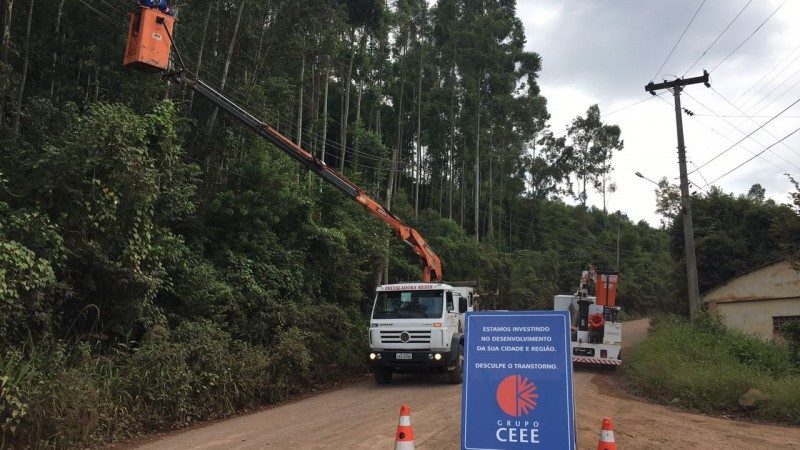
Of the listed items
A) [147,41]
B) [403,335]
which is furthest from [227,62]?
[403,335]

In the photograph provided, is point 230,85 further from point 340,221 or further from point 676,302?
point 676,302

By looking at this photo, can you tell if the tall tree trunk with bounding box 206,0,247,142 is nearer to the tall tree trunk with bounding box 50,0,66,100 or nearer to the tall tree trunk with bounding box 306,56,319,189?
the tall tree trunk with bounding box 50,0,66,100

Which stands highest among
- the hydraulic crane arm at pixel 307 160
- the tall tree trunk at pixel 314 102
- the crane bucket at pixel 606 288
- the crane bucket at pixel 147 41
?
the tall tree trunk at pixel 314 102

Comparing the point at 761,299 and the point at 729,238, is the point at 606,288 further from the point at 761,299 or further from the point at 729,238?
the point at 729,238

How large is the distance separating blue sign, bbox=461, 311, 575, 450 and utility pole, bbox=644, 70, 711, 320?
14.9m

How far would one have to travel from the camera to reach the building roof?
17797 millimetres

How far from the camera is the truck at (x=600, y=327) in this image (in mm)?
16125

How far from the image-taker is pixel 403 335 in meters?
12.4

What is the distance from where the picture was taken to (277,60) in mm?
20516

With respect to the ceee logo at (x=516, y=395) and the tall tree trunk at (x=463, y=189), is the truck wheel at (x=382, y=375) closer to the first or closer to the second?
the ceee logo at (x=516, y=395)

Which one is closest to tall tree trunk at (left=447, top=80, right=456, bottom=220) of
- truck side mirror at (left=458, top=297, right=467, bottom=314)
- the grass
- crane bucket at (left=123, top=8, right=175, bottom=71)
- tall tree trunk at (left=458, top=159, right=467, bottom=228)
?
tall tree trunk at (left=458, top=159, right=467, bottom=228)

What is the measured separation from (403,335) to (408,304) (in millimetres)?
847

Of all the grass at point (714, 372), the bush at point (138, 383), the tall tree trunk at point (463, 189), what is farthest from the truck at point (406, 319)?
the tall tree trunk at point (463, 189)

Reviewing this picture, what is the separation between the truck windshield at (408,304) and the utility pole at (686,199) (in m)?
9.99
